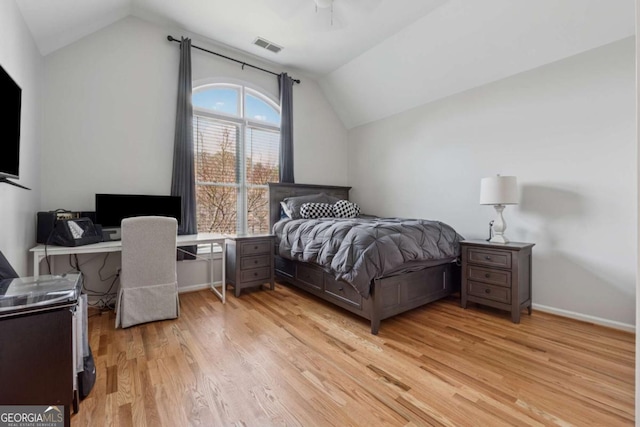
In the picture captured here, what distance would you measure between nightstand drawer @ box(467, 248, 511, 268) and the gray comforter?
0.58 ft

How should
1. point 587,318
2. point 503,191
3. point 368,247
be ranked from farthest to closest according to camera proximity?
1. point 503,191
2. point 587,318
3. point 368,247

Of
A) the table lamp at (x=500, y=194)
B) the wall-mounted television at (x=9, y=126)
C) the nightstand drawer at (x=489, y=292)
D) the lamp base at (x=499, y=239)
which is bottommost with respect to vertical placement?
the nightstand drawer at (x=489, y=292)

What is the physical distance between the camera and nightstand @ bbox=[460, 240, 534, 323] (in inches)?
101

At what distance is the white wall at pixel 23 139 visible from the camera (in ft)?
5.92

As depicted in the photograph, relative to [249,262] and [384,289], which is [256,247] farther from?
[384,289]

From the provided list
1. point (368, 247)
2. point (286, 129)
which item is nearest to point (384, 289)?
point (368, 247)

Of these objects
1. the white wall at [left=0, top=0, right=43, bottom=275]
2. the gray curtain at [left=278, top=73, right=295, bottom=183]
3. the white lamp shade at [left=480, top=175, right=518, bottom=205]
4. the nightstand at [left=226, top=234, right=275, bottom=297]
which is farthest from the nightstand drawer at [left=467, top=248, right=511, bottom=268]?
the white wall at [left=0, top=0, right=43, bottom=275]

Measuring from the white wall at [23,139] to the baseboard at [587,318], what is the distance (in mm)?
4454

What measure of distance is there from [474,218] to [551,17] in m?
2.02

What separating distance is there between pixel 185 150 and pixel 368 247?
2460 mm

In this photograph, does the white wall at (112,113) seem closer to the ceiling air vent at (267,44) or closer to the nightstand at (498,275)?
the ceiling air vent at (267,44)

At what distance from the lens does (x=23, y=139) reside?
213 centimetres

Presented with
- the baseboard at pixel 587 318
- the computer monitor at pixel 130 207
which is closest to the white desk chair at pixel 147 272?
the computer monitor at pixel 130 207

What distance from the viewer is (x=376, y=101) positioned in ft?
14.3
